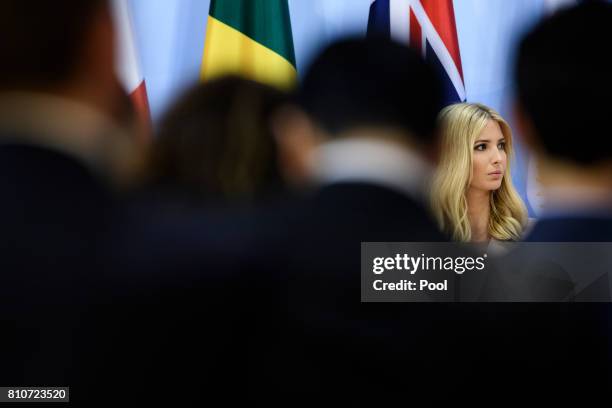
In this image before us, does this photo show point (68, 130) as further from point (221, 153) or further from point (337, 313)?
point (337, 313)

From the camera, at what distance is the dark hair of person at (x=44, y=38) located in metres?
1.55

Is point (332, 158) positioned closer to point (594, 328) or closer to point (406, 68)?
point (406, 68)

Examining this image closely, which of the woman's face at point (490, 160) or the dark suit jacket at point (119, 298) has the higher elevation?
the woman's face at point (490, 160)

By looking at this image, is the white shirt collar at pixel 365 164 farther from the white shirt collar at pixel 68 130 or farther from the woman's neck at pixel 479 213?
the white shirt collar at pixel 68 130

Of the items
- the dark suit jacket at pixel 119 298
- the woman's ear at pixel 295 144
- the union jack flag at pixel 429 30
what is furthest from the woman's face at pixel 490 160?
the dark suit jacket at pixel 119 298

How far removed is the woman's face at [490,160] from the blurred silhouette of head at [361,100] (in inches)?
4.8

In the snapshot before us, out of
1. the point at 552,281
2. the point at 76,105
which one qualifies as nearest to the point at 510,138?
the point at 552,281

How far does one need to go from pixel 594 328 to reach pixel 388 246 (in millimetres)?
569

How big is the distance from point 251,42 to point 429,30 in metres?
0.47

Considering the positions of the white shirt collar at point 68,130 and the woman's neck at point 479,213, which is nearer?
the white shirt collar at point 68,130

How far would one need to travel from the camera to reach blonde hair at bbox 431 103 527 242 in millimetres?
1663

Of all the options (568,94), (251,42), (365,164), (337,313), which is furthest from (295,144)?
(568,94)

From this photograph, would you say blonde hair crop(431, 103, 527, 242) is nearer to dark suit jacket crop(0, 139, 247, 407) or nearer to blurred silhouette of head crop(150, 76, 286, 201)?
→ blurred silhouette of head crop(150, 76, 286, 201)

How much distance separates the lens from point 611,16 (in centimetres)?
175
